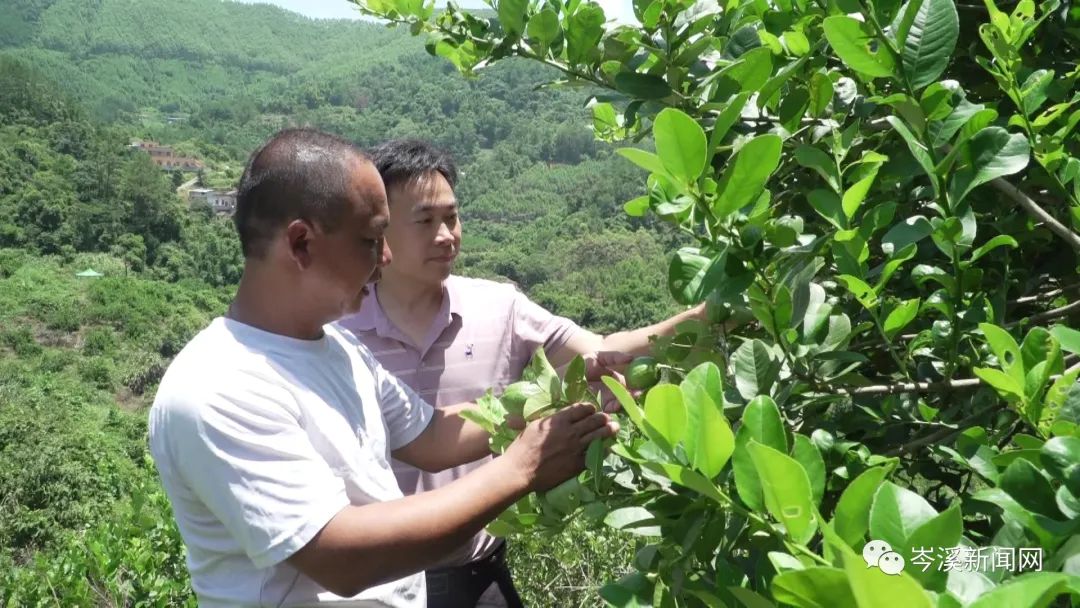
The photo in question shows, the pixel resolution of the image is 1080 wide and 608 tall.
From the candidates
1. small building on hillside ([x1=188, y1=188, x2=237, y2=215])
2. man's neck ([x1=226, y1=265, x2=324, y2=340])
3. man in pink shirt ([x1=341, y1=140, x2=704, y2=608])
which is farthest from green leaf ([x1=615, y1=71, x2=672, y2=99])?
small building on hillside ([x1=188, y1=188, x2=237, y2=215])

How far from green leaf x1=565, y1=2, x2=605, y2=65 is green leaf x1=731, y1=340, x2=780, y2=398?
1.56ft

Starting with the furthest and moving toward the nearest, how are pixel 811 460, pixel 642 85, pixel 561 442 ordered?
pixel 561 442 → pixel 642 85 → pixel 811 460

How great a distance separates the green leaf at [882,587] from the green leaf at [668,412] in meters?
0.24

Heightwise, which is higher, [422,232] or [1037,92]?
[1037,92]

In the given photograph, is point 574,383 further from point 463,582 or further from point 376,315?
point 376,315

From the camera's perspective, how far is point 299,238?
4.76 feet

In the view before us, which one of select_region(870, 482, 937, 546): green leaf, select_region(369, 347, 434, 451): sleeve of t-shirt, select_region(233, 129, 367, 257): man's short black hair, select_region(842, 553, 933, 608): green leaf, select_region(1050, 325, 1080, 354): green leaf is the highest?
select_region(842, 553, 933, 608): green leaf

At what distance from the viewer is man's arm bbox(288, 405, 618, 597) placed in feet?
3.96

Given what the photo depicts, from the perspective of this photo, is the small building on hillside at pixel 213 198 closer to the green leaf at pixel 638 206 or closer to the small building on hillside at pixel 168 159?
the small building on hillside at pixel 168 159

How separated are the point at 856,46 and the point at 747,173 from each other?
0.16 meters

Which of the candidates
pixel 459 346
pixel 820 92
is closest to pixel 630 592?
pixel 820 92

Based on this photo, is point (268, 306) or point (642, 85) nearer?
point (642, 85)

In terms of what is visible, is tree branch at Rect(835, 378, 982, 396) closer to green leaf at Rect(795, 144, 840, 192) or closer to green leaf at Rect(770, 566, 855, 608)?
green leaf at Rect(795, 144, 840, 192)

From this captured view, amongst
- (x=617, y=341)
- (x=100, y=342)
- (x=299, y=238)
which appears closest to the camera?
(x=299, y=238)
